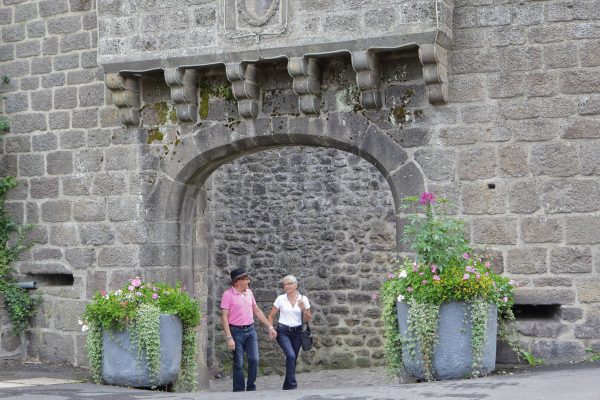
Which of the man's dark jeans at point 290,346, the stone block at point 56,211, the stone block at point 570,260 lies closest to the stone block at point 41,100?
the stone block at point 56,211

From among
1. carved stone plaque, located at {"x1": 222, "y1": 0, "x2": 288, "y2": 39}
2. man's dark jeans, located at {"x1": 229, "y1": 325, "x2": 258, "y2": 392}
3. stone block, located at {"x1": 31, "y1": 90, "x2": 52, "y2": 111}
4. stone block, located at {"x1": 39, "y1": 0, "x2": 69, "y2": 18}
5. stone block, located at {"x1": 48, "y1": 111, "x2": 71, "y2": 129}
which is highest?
stone block, located at {"x1": 39, "y1": 0, "x2": 69, "y2": 18}

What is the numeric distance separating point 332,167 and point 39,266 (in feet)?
15.1

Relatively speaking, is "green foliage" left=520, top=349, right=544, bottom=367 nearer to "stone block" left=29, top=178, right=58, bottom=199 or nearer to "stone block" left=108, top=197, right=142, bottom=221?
"stone block" left=108, top=197, right=142, bottom=221

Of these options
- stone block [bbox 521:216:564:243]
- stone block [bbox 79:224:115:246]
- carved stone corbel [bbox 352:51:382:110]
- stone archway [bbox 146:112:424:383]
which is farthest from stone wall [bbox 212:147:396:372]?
stone block [bbox 521:216:564:243]

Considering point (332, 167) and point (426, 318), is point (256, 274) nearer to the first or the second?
point (332, 167)

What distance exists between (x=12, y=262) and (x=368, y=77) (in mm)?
4247

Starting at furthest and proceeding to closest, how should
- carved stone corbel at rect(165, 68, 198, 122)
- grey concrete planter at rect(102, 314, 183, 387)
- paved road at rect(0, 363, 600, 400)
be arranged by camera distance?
1. carved stone corbel at rect(165, 68, 198, 122)
2. grey concrete planter at rect(102, 314, 183, 387)
3. paved road at rect(0, 363, 600, 400)

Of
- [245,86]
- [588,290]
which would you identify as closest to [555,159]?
[588,290]

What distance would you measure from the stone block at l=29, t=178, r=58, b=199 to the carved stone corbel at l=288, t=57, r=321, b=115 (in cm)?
279

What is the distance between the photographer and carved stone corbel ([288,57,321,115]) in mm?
8156

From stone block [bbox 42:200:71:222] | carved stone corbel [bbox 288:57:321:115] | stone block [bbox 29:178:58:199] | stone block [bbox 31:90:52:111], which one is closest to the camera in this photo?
carved stone corbel [bbox 288:57:321:115]

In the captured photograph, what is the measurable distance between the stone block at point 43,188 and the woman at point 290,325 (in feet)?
8.13

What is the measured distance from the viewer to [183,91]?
28.6 ft

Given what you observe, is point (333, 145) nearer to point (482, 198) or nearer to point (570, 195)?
point (482, 198)
